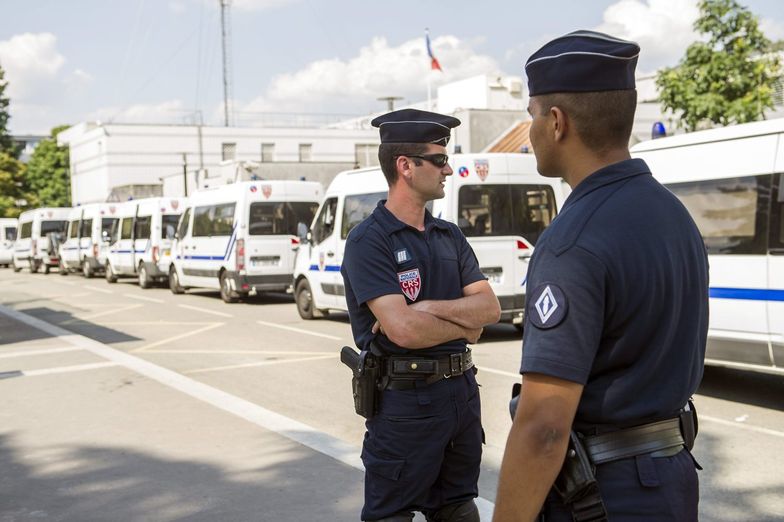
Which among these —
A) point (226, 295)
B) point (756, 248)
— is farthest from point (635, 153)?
point (226, 295)

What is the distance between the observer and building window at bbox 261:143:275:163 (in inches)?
2398

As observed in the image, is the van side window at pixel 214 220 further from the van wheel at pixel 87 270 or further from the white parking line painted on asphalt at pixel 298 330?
the van wheel at pixel 87 270

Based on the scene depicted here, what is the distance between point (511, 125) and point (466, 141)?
163 cm

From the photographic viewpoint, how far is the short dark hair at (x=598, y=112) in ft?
6.07

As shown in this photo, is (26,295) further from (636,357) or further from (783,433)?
(636,357)

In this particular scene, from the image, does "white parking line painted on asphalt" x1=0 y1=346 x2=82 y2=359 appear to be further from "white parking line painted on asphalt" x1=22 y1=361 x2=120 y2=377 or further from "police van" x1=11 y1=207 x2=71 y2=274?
"police van" x1=11 y1=207 x2=71 y2=274

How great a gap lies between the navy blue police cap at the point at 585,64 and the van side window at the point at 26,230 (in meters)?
38.2

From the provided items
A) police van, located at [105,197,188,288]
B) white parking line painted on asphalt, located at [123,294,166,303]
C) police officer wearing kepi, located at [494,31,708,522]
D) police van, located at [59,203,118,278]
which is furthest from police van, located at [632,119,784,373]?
police van, located at [59,203,118,278]

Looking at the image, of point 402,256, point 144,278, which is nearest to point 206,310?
point 144,278

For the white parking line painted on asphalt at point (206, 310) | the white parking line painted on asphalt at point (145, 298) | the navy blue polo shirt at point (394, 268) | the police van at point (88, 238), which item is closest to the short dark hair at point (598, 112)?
the navy blue polo shirt at point (394, 268)

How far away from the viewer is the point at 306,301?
49.1 feet

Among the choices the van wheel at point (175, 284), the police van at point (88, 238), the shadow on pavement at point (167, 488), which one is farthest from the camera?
the police van at point (88, 238)

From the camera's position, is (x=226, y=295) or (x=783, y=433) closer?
(x=783, y=433)

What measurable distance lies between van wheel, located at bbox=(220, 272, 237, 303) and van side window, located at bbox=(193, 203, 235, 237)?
0.94 m
